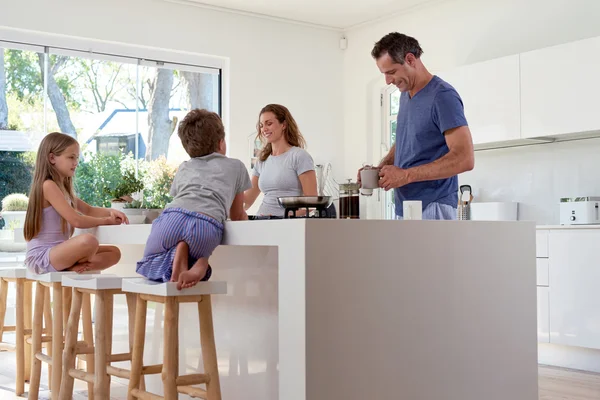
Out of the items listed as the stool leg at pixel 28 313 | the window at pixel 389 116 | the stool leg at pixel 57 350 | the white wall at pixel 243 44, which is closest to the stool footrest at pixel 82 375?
the stool leg at pixel 57 350

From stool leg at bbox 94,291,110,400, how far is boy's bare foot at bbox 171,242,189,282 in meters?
0.54

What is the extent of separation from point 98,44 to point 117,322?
10.7 ft

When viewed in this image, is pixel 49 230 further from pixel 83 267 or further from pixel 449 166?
pixel 449 166

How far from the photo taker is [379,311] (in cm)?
233

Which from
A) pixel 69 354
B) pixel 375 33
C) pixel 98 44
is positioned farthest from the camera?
pixel 375 33

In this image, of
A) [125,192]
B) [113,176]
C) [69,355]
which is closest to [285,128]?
[125,192]

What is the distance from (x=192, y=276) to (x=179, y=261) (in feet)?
0.27

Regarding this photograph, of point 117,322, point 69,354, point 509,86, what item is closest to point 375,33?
point 509,86

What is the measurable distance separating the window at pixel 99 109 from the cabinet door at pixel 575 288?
3265mm

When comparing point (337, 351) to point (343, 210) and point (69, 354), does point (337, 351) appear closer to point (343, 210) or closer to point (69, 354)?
point (343, 210)

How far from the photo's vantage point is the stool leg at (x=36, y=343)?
144 inches

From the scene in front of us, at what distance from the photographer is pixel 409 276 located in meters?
2.39

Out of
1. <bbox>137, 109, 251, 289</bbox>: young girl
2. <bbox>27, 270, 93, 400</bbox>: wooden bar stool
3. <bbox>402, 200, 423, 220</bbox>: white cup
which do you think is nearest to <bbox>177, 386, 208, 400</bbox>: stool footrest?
<bbox>137, 109, 251, 289</bbox>: young girl

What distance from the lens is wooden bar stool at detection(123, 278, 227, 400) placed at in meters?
2.54
